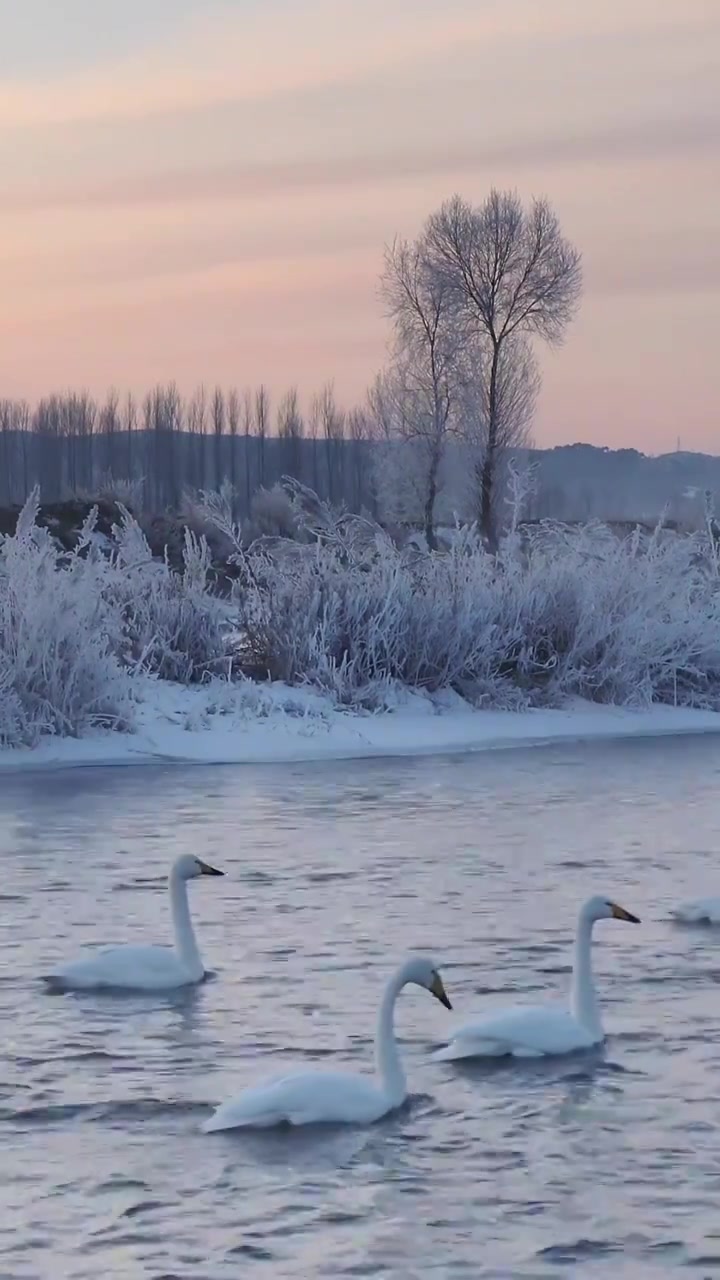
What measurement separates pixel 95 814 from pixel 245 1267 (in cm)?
998

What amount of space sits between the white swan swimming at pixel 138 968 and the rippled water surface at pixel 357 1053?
8 cm

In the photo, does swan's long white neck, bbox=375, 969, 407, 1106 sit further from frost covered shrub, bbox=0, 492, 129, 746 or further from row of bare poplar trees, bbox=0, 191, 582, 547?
row of bare poplar trees, bbox=0, 191, 582, 547

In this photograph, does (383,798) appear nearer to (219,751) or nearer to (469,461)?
(219,751)

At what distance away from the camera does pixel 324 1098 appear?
7570 mm

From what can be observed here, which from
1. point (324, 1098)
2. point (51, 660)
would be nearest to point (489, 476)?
point (51, 660)

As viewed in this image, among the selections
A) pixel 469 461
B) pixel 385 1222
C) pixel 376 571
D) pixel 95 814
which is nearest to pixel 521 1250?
pixel 385 1222

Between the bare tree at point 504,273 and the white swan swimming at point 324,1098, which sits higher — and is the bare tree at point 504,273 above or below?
above

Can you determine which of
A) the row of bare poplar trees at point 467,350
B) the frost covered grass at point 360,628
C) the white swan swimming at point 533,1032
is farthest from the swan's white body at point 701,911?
the row of bare poplar trees at point 467,350

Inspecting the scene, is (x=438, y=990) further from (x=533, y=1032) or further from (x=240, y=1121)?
(x=240, y=1121)

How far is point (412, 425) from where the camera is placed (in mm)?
49156

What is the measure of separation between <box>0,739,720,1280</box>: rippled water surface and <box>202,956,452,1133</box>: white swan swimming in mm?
69

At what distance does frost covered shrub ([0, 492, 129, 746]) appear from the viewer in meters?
20.0

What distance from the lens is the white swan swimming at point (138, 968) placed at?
9922mm

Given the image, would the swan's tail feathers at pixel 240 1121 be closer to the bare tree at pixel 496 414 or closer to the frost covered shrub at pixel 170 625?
the frost covered shrub at pixel 170 625
